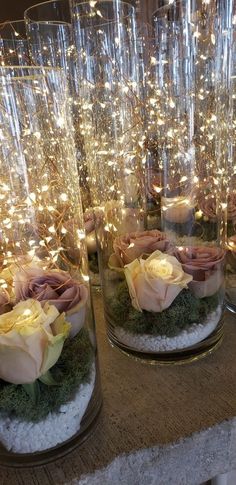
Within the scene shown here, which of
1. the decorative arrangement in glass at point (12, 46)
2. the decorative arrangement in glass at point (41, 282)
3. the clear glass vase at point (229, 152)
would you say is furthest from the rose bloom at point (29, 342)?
A: the decorative arrangement in glass at point (12, 46)

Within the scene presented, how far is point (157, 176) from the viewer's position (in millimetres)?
694

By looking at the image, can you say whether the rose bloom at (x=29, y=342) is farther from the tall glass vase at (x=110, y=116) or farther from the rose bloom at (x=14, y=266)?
the tall glass vase at (x=110, y=116)

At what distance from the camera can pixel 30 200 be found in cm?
52

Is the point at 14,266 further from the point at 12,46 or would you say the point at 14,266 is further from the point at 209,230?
the point at 12,46

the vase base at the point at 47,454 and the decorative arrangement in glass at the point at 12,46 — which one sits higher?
the decorative arrangement in glass at the point at 12,46

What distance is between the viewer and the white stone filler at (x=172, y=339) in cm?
60

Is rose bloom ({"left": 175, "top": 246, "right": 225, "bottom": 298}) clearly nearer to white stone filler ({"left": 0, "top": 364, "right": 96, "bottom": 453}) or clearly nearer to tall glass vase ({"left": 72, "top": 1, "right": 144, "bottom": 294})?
tall glass vase ({"left": 72, "top": 1, "right": 144, "bottom": 294})

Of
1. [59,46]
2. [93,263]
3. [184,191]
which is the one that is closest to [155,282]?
[184,191]

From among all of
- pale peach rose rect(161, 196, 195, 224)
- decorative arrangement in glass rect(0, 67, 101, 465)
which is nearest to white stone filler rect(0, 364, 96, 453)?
decorative arrangement in glass rect(0, 67, 101, 465)

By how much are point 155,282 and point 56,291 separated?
0.14 m

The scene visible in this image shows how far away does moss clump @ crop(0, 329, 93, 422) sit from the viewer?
434 millimetres

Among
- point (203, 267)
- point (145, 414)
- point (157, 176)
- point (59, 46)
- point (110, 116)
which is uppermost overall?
point (59, 46)

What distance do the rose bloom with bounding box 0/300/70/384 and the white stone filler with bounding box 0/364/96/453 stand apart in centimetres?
5

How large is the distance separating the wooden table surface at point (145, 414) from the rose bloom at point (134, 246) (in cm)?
14
